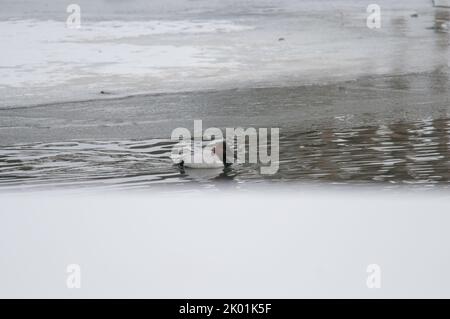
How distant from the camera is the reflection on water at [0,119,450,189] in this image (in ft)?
28.8

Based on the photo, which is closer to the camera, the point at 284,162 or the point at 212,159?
the point at 212,159

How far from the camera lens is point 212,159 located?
29.7 feet

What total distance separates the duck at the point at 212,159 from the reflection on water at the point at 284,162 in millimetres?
60

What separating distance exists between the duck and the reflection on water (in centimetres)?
6

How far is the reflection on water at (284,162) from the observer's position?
8.77 metres

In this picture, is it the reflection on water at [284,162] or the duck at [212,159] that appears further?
the duck at [212,159]

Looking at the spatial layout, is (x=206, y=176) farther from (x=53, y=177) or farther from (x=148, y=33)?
(x=148, y=33)

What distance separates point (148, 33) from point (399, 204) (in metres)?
9.39

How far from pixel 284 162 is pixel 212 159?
0.65 m

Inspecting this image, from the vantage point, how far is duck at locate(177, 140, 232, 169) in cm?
903

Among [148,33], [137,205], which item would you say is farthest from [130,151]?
[148,33]

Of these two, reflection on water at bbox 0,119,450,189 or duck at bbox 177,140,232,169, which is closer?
reflection on water at bbox 0,119,450,189

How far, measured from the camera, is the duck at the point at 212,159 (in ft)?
29.6
